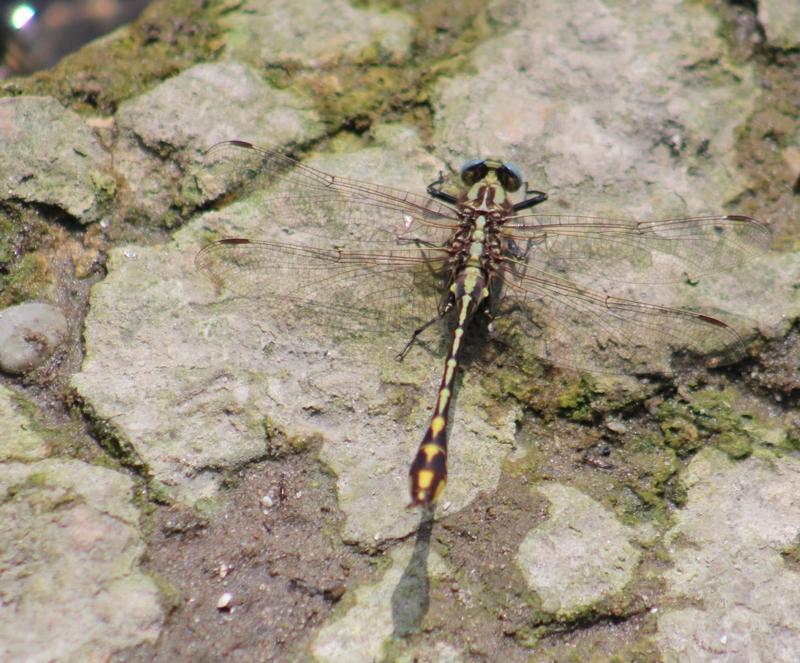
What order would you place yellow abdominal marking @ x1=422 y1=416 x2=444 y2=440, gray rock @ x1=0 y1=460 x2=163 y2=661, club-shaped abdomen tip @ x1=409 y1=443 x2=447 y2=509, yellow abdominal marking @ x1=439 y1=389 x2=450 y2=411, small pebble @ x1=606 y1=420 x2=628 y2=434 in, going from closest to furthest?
gray rock @ x1=0 y1=460 x2=163 y2=661, club-shaped abdomen tip @ x1=409 y1=443 x2=447 y2=509, yellow abdominal marking @ x1=422 y1=416 x2=444 y2=440, yellow abdominal marking @ x1=439 y1=389 x2=450 y2=411, small pebble @ x1=606 y1=420 x2=628 y2=434

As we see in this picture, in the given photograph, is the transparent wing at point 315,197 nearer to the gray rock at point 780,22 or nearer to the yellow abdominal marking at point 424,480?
the yellow abdominal marking at point 424,480

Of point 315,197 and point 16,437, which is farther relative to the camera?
point 315,197

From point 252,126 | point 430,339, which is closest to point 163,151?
point 252,126

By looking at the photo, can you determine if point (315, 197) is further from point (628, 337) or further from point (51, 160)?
point (628, 337)

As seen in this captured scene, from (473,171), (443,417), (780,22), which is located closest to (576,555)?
(443,417)

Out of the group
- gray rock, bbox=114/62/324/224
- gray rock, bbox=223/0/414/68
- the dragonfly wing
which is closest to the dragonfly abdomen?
the dragonfly wing

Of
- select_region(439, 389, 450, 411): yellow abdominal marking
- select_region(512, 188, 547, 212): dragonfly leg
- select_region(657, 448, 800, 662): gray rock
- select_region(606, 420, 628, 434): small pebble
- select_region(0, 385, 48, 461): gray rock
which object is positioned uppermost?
select_region(512, 188, 547, 212): dragonfly leg

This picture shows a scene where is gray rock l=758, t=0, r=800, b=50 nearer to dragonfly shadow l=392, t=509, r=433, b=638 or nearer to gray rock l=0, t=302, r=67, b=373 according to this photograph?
dragonfly shadow l=392, t=509, r=433, b=638
